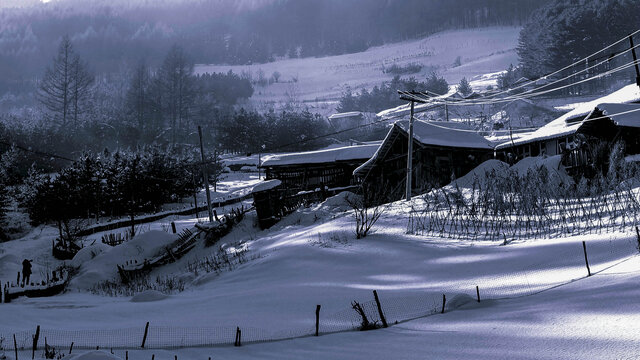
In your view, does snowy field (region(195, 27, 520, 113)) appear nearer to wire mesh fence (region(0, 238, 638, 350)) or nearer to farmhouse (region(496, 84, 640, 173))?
farmhouse (region(496, 84, 640, 173))

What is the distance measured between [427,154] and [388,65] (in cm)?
14268

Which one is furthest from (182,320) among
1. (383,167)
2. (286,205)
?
(383,167)

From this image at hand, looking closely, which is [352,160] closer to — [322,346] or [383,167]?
[383,167]

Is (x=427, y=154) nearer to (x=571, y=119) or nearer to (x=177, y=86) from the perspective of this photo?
(x=571, y=119)

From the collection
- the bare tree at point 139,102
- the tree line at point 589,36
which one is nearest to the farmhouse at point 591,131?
the tree line at point 589,36

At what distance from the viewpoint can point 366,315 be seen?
361 inches

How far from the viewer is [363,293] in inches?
426

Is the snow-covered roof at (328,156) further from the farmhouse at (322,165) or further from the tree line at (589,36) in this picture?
the tree line at (589,36)

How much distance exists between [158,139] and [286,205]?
202 ft

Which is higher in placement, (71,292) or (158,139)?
(158,139)

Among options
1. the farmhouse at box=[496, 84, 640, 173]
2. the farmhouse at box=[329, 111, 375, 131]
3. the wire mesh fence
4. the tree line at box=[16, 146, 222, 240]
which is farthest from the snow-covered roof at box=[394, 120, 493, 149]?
the farmhouse at box=[329, 111, 375, 131]

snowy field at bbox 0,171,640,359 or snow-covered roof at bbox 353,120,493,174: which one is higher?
snow-covered roof at bbox 353,120,493,174

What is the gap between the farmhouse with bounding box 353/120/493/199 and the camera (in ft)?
106

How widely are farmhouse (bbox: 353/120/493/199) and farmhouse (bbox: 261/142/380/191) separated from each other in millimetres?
8400
